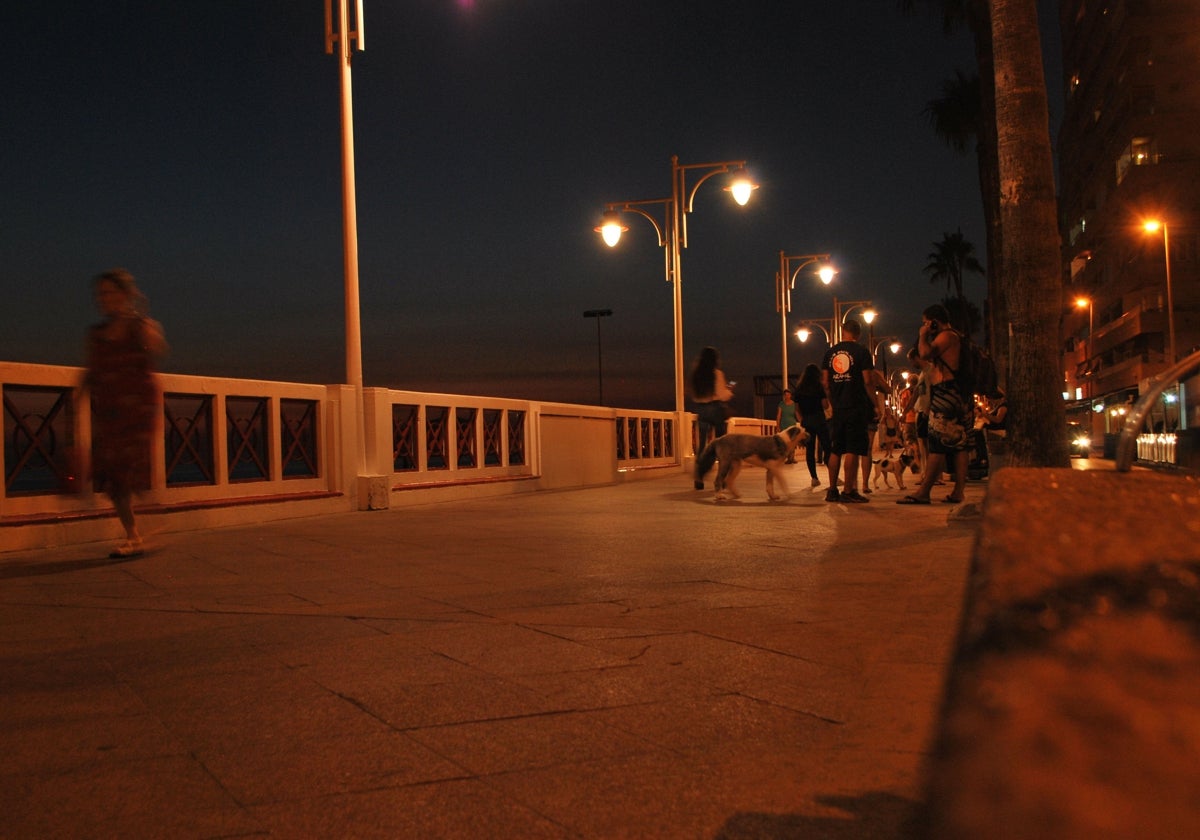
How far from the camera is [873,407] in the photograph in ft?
36.8

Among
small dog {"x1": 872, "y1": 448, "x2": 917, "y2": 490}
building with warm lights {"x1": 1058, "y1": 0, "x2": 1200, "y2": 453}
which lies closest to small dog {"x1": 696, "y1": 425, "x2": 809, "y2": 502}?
small dog {"x1": 872, "y1": 448, "x2": 917, "y2": 490}

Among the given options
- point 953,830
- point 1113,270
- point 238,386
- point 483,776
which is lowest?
point 483,776

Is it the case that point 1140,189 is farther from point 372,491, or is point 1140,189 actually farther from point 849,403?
point 372,491

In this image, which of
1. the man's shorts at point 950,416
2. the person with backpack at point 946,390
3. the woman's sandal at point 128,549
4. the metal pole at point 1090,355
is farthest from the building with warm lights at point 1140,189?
the woman's sandal at point 128,549

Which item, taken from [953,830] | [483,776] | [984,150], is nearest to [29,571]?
[483,776]

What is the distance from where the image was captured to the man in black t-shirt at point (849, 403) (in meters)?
11.1

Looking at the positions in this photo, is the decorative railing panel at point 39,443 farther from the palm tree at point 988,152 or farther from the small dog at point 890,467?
the palm tree at point 988,152

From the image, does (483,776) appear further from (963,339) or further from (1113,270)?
(1113,270)

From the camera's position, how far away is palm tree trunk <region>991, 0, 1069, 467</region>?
7.61 metres

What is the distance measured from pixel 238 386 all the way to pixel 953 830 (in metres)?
10.6

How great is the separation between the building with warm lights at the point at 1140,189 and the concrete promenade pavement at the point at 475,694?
48.1 meters

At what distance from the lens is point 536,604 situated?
16.8 ft

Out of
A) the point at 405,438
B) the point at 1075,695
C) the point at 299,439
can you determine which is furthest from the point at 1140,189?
the point at 1075,695

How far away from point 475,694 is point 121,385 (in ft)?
14.6
